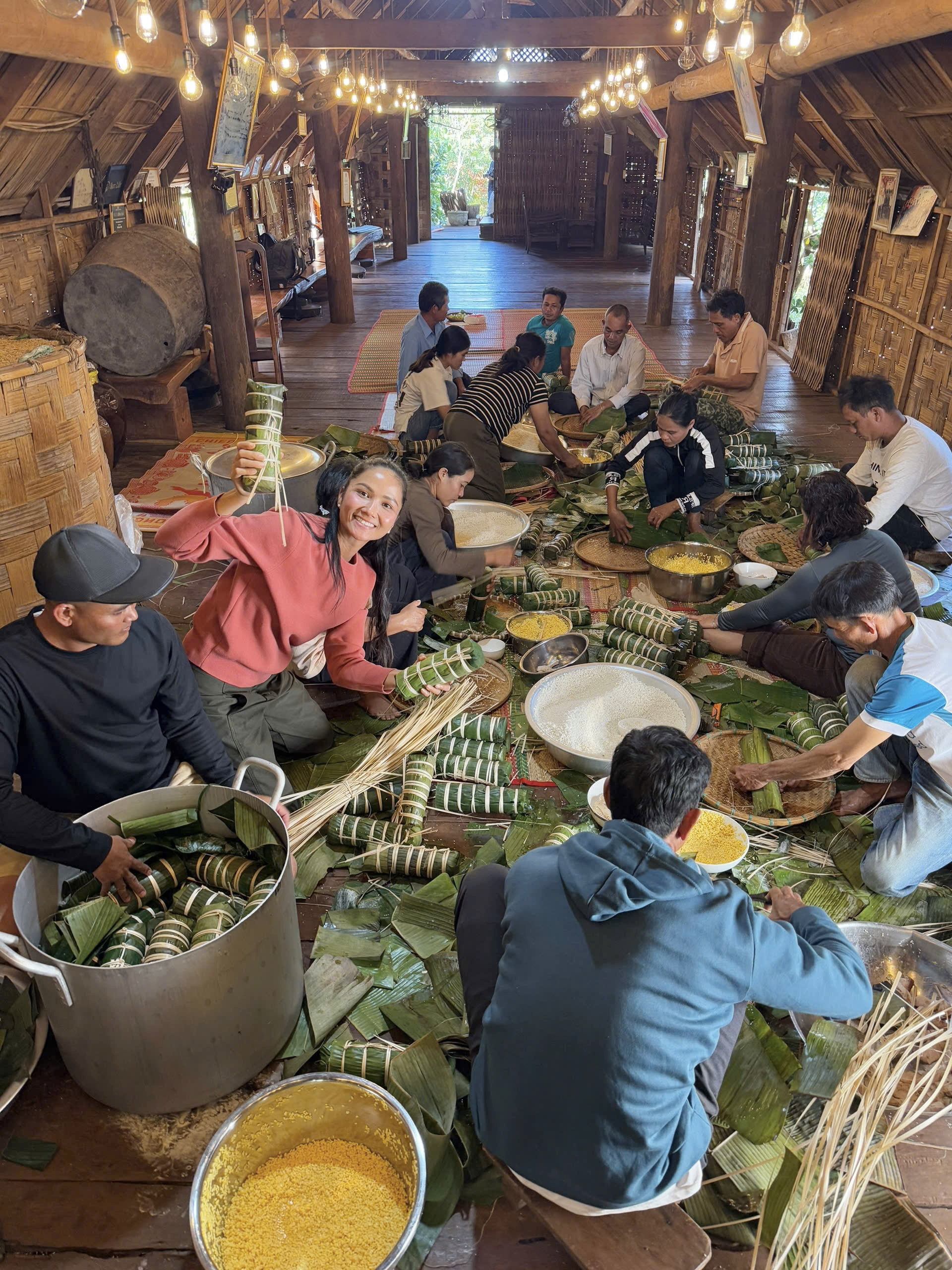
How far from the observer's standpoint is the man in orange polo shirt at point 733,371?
512 centimetres

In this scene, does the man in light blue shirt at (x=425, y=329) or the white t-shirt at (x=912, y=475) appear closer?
the white t-shirt at (x=912, y=475)

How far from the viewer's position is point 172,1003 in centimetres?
163

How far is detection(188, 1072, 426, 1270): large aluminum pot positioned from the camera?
1.50 meters

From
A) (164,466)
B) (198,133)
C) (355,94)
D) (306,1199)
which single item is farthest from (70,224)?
(306,1199)

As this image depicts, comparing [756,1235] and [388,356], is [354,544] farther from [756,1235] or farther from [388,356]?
[388,356]

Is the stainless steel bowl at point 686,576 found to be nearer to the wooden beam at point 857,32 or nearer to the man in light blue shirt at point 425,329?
the man in light blue shirt at point 425,329

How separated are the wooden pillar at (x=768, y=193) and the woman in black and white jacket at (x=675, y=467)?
2.80 meters

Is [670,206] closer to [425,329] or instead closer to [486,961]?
[425,329]

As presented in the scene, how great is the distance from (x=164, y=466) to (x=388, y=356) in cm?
326

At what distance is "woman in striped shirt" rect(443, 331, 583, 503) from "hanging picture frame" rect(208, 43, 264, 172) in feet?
7.95

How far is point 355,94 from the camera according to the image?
869 centimetres

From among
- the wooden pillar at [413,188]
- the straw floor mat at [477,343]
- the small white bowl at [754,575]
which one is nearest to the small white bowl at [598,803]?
the small white bowl at [754,575]

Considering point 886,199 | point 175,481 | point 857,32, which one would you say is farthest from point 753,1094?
point 886,199

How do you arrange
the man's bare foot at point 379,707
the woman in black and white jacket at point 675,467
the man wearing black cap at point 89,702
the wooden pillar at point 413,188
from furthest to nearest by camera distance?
1. the wooden pillar at point 413,188
2. the woman in black and white jacket at point 675,467
3. the man's bare foot at point 379,707
4. the man wearing black cap at point 89,702
